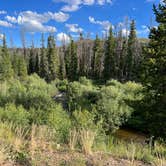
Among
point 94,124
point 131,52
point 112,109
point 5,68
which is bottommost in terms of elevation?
point 112,109

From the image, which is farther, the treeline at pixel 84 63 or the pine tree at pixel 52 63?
the pine tree at pixel 52 63

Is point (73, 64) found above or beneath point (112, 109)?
above

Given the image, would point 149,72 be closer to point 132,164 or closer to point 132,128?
point 132,164

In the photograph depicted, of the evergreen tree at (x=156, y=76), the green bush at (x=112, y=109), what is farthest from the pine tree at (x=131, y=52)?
the evergreen tree at (x=156, y=76)

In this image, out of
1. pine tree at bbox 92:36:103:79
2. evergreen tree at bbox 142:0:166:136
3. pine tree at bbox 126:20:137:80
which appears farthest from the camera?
pine tree at bbox 92:36:103:79

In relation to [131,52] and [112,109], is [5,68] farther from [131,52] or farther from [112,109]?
[112,109]

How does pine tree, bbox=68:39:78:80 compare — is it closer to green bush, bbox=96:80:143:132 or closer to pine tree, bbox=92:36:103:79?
pine tree, bbox=92:36:103:79

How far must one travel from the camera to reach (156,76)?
15.2 m

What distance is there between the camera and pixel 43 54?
71438mm

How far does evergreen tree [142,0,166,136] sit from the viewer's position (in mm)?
14719

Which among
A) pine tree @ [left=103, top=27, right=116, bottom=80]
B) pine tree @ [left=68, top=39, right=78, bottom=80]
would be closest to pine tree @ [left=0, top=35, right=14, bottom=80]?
pine tree @ [left=68, top=39, right=78, bottom=80]

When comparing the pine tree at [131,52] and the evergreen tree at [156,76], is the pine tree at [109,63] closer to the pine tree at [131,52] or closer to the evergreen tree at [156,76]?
the pine tree at [131,52]

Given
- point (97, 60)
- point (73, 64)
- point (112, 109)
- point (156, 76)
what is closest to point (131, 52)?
point (97, 60)

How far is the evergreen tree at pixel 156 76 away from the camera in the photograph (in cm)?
1472
